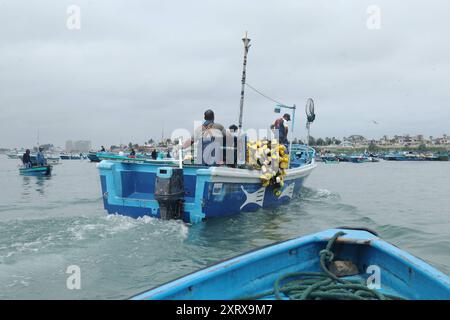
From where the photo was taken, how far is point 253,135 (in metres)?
9.91

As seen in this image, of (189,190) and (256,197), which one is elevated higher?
(189,190)

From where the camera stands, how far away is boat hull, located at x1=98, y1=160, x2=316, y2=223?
758 centimetres

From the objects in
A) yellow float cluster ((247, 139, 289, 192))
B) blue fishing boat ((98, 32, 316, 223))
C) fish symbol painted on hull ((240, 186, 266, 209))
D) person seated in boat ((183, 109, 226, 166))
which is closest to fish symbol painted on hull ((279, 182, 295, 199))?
blue fishing boat ((98, 32, 316, 223))

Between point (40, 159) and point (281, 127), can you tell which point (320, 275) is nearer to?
point (281, 127)

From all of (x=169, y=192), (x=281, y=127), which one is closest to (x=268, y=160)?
(x=281, y=127)

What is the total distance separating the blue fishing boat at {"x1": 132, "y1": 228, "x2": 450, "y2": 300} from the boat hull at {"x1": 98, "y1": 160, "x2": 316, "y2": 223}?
11.0 feet

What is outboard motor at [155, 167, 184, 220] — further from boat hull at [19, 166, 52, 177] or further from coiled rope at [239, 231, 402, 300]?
boat hull at [19, 166, 52, 177]

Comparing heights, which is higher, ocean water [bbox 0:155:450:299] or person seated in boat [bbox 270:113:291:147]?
person seated in boat [bbox 270:113:291:147]

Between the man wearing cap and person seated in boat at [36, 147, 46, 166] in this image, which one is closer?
the man wearing cap

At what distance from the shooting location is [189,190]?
27.2 ft

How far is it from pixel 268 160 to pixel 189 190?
223 centimetres

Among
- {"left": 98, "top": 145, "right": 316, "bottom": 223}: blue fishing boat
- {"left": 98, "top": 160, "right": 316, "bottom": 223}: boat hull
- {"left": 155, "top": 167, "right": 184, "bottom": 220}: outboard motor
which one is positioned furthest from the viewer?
{"left": 98, "top": 160, "right": 316, "bottom": 223}: boat hull

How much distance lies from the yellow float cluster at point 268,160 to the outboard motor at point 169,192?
2.47 meters

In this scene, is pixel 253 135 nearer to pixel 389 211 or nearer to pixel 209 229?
pixel 209 229
